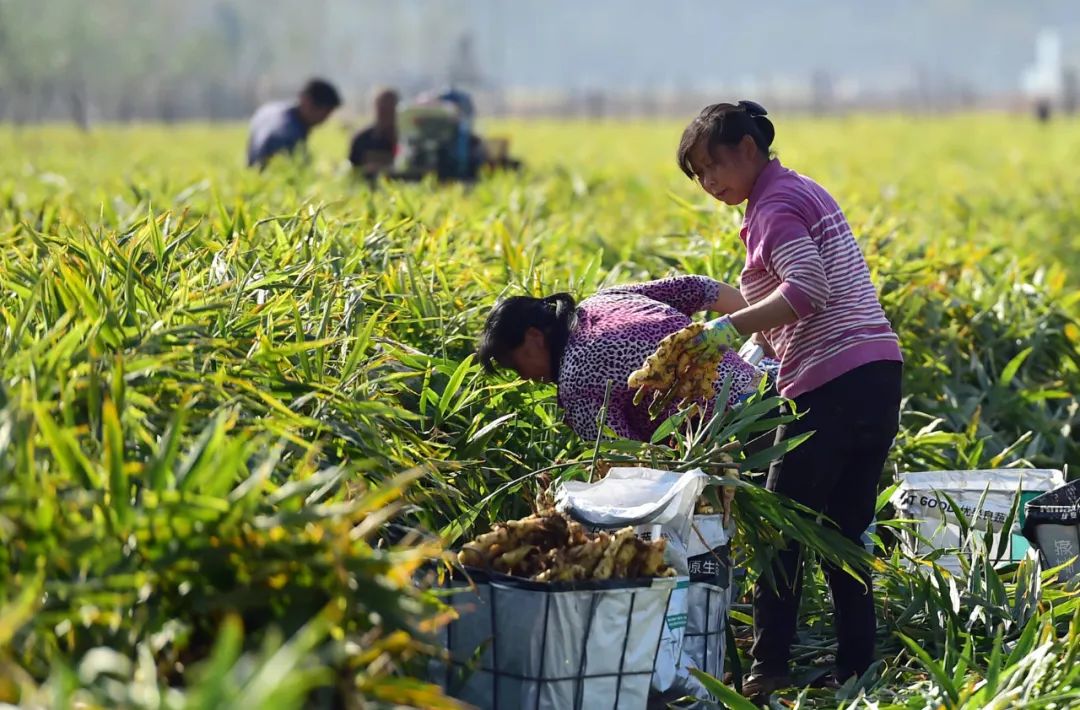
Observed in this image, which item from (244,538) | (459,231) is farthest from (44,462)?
(459,231)

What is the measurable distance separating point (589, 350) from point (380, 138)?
8205 millimetres

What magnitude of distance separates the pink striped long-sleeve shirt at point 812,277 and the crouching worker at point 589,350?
0.25 m

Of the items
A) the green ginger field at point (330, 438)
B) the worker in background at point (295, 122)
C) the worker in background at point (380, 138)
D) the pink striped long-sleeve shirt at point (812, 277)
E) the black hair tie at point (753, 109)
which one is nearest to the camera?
the green ginger field at point (330, 438)

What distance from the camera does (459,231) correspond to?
23.4 feet

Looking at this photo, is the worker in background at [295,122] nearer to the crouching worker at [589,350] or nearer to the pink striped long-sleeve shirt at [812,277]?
the crouching worker at [589,350]

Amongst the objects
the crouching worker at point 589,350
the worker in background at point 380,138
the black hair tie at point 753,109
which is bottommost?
the worker in background at point 380,138

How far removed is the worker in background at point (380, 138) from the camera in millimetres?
11898

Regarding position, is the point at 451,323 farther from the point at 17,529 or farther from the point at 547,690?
the point at 17,529

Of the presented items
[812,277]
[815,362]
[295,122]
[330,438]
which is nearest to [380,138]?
[295,122]

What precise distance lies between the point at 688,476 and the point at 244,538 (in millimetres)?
1234

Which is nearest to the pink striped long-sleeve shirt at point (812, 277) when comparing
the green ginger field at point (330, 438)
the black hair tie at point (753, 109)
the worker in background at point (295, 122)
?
the black hair tie at point (753, 109)

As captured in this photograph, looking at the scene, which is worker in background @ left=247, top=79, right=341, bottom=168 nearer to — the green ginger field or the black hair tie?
the green ginger field

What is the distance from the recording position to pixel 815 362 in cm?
418

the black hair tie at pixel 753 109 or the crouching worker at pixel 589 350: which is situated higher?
the black hair tie at pixel 753 109
